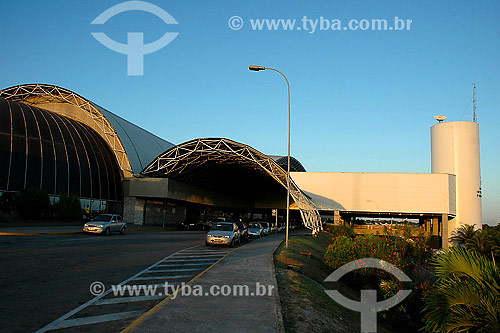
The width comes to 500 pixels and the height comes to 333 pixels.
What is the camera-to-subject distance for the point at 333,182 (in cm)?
5519

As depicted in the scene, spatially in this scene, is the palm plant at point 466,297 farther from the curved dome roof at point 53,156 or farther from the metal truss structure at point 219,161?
the curved dome roof at point 53,156

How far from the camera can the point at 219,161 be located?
162 feet

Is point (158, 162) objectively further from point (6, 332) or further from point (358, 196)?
point (6, 332)

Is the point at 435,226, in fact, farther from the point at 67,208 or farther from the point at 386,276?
the point at 67,208

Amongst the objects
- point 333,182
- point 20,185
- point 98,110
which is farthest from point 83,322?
point 333,182

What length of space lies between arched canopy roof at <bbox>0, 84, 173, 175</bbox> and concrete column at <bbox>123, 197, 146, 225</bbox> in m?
3.64

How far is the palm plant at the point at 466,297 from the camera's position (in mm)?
5598

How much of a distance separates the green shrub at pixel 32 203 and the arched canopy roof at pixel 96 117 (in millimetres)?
14862

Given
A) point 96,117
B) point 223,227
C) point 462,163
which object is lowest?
point 223,227

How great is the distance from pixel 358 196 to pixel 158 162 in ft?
91.3

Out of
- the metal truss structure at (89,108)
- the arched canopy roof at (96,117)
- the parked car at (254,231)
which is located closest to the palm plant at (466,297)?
the parked car at (254,231)

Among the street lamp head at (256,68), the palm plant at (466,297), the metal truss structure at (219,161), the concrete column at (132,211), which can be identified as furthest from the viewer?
the concrete column at (132,211)

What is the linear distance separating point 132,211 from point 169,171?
7.59 metres

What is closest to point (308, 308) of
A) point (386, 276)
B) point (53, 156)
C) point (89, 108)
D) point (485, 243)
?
point (386, 276)
